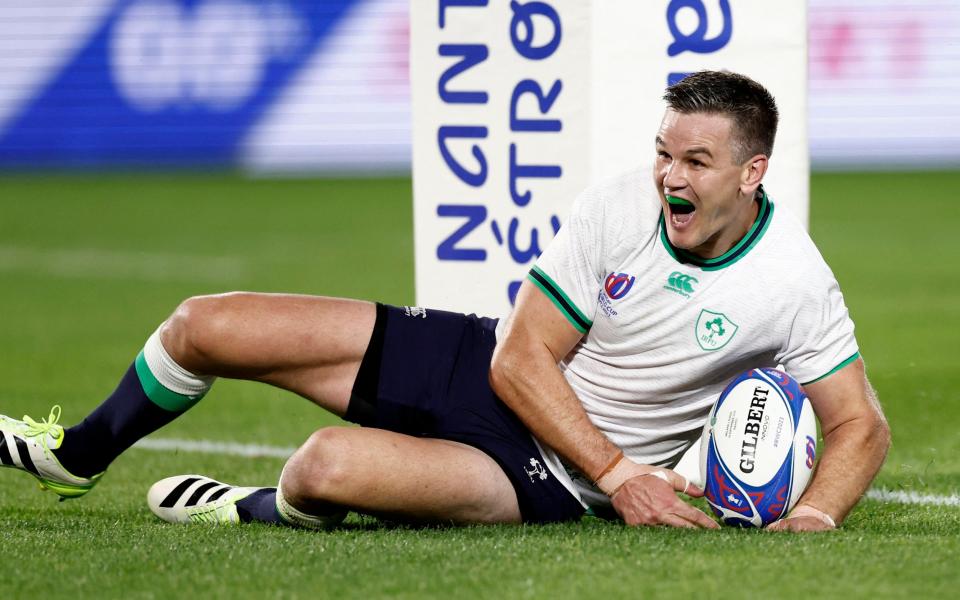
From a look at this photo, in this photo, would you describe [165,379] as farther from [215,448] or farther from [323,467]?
[215,448]

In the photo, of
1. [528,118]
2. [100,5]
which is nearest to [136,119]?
[100,5]

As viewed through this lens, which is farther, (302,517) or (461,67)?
(461,67)

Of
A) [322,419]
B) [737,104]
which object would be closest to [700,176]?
[737,104]

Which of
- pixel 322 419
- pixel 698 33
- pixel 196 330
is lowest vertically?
pixel 322 419

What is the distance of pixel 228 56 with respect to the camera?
18906 millimetres

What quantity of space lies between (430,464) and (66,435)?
1.11 metres

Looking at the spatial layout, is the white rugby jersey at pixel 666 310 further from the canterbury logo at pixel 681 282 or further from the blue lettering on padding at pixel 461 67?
the blue lettering on padding at pixel 461 67

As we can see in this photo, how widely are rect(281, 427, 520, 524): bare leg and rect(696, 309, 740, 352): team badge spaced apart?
64 centimetres

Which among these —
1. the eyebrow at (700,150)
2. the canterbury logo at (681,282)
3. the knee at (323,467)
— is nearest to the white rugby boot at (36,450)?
the knee at (323,467)

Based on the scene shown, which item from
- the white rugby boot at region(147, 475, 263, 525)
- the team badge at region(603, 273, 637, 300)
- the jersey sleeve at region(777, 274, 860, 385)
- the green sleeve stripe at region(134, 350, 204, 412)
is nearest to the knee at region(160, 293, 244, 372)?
the green sleeve stripe at region(134, 350, 204, 412)

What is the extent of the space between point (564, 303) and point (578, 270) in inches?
3.7

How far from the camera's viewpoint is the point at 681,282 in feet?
12.5

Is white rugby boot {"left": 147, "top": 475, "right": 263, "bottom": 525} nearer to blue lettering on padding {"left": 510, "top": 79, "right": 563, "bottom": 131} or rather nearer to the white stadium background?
blue lettering on padding {"left": 510, "top": 79, "right": 563, "bottom": 131}

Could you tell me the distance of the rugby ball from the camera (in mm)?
3730
